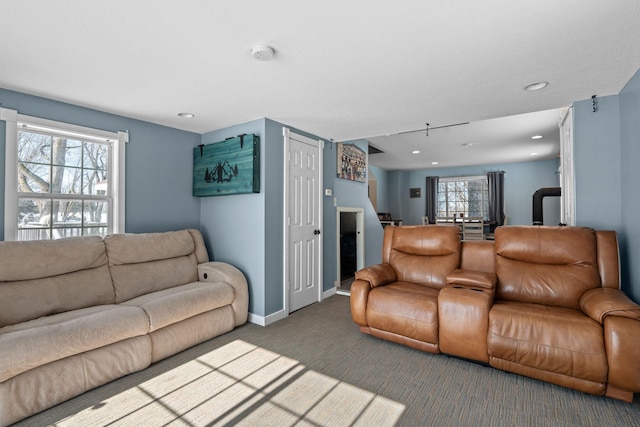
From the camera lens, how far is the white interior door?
3693 millimetres

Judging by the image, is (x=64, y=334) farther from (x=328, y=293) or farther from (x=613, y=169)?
(x=613, y=169)

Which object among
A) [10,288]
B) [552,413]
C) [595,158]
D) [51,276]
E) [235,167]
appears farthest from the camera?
[235,167]

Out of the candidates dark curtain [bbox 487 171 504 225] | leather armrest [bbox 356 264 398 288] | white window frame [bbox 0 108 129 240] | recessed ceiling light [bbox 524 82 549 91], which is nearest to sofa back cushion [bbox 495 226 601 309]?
leather armrest [bbox 356 264 398 288]

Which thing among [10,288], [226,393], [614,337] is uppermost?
[10,288]

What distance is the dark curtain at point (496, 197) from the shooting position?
8.05 meters

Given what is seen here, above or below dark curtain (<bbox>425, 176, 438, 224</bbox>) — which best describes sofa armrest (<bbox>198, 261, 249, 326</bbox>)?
below

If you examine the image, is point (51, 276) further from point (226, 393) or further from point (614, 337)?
point (614, 337)

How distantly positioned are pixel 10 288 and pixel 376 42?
3.16m

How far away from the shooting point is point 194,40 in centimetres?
188

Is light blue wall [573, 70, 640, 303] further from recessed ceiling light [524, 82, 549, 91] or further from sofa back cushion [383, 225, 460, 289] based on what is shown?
sofa back cushion [383, 225, 460, 289]

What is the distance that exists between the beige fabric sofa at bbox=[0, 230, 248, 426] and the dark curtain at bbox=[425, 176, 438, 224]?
715cm

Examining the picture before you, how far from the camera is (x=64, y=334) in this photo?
200 centimetres

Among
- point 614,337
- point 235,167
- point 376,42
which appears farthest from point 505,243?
point 235,167

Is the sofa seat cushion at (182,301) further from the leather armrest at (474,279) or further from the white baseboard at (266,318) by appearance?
the leather armrest at (474,279)
